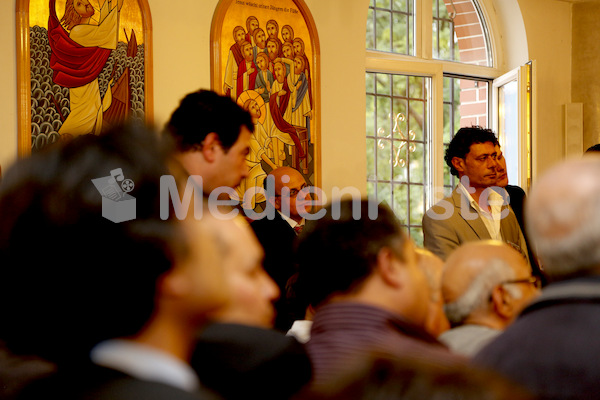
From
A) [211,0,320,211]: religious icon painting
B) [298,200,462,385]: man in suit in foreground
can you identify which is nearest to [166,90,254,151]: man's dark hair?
[298,200,462,385]: man in suit in foreground

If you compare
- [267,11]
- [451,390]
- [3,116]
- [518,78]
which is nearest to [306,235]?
[451,390]

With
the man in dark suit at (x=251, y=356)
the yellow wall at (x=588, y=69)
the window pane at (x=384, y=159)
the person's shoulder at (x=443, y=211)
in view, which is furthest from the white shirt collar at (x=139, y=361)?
the yellow wall at (x=588, y=69)

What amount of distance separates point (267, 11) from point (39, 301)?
6.35 m

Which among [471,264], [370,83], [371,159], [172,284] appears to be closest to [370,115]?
[370,83]

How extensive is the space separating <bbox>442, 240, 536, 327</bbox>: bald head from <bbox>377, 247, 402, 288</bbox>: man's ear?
1.27ft

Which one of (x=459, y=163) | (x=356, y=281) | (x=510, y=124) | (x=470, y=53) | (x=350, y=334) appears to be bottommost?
(x=350, y=334)

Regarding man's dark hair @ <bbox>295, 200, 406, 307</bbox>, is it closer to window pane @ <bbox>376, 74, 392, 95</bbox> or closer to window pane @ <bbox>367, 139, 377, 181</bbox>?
window pane @ <bbox>367, 139, 377, 181</bbox>

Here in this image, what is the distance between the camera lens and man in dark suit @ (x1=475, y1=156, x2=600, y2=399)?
163cm

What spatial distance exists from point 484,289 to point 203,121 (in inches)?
48.4

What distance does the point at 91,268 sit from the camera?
0.99 m

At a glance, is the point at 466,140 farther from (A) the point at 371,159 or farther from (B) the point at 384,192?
(B) the point at 384,192

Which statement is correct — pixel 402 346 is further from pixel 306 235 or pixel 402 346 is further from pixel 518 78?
pixel 518 78

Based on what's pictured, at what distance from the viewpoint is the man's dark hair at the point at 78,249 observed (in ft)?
3.26

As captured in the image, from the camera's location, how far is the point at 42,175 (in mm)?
1012
